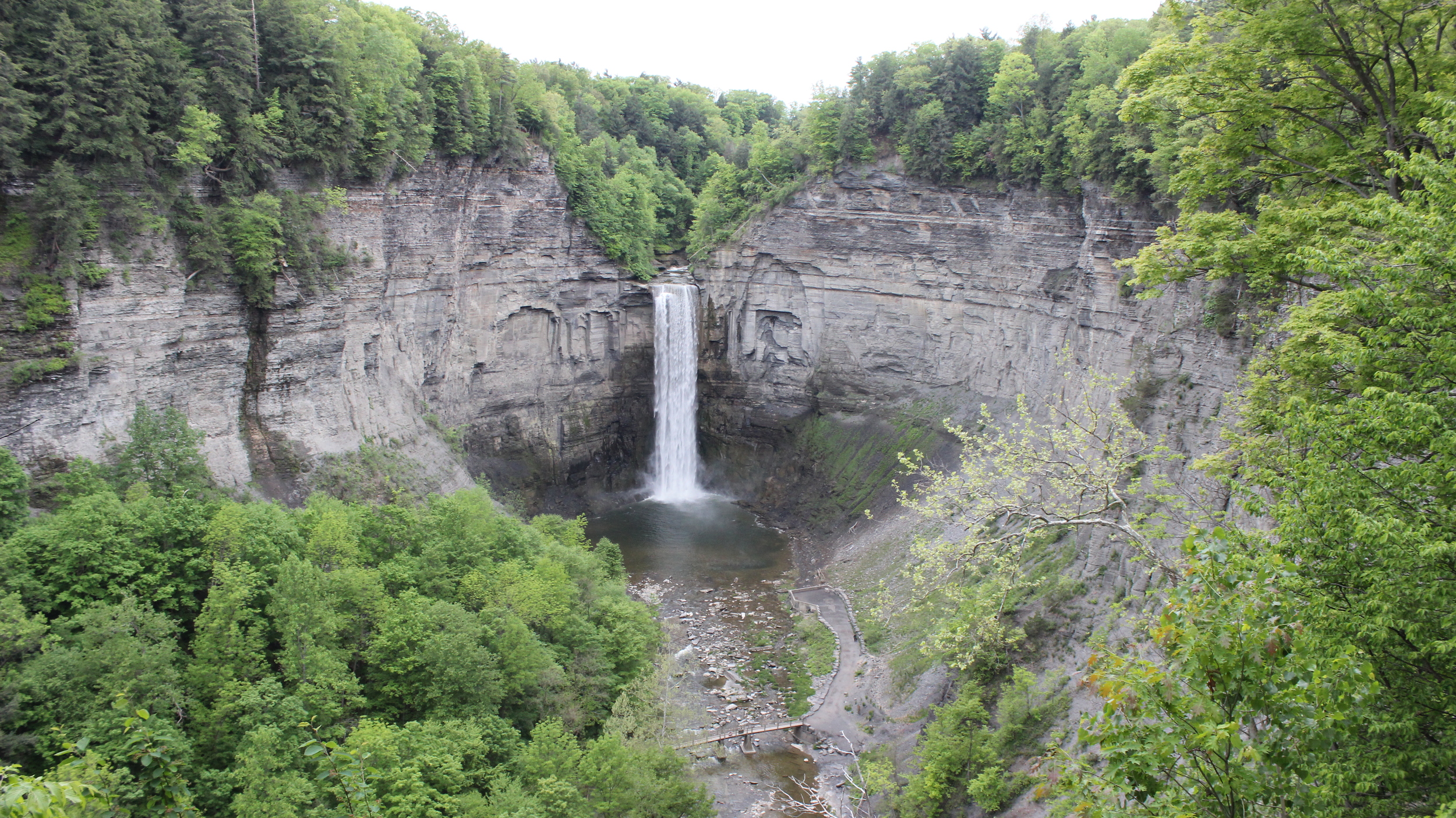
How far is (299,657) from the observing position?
1967 centimetres

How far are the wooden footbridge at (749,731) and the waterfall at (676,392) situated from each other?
24196 mm

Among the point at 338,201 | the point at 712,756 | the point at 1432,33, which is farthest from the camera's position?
the point at 338,201

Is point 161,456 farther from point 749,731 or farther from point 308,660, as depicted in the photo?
point 749,731

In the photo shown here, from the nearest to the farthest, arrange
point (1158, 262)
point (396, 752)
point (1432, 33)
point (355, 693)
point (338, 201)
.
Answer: point (1432, 33) < point (1158, 262) < point (396, 752) < point (355, 693) < point (338, 201)

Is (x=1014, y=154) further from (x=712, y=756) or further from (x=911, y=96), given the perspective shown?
(x=712, y=756)

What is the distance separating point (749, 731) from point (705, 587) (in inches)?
465

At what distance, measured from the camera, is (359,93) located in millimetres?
33312

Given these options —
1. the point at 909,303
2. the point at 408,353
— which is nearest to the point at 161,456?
the point at 408,353

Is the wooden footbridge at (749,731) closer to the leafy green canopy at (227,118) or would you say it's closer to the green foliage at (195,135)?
the leafy green canopy at (227,118)

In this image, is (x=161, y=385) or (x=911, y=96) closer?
(x=161, y=385)

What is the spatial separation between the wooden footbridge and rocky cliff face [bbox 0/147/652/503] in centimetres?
1663

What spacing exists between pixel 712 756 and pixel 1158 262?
19.2m

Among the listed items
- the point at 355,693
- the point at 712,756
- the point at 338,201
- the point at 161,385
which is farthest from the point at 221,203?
the point at 712,756

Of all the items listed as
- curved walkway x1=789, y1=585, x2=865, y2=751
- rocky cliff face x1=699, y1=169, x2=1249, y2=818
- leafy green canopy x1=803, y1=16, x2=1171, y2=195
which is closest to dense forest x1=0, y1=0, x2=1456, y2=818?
leafy green canopy x1=803, y1=16, x2=1171, y2=195
